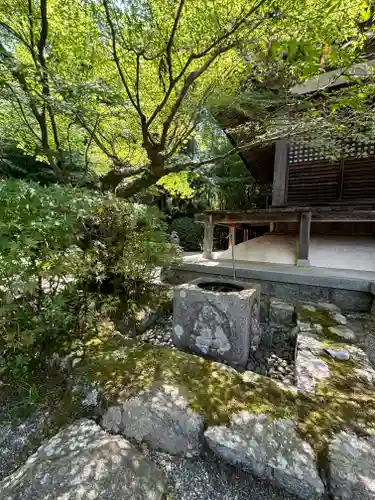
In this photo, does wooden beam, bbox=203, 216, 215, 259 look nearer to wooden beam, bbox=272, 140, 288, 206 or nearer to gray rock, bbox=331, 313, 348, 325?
wooden beam, bbox=272, 140, 288, 206

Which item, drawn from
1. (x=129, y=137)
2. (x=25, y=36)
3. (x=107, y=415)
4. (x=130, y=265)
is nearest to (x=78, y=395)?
(x=107, y=415)

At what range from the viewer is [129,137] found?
4.84 metres

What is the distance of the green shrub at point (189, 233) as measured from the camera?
439 inches

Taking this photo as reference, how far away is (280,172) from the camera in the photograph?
18.8 ft

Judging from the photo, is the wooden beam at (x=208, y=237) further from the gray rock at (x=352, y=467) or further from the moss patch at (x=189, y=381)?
the gray rock at (x=352, y=467)

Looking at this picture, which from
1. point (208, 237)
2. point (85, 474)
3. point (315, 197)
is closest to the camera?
point (85, 474)

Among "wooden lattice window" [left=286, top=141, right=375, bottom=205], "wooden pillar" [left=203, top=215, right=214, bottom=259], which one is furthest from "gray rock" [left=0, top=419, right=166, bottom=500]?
"wooden lattice window" [left=286, top=141, right=375, bottom=205]

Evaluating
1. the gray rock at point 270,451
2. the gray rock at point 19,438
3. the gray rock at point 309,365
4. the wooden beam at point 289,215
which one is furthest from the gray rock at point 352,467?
the wooden beam at point 289,215

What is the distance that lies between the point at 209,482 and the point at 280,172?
19.0ft

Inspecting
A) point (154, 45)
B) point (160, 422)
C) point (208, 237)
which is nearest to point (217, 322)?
point (160, 422)

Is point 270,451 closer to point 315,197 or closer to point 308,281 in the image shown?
point 308,281

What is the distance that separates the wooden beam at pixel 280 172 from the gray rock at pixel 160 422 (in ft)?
17.2

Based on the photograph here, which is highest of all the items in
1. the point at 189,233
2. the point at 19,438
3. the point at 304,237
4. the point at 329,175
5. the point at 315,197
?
the point at 329,175

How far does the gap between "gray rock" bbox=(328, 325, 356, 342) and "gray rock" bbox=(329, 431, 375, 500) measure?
4.47 feet
